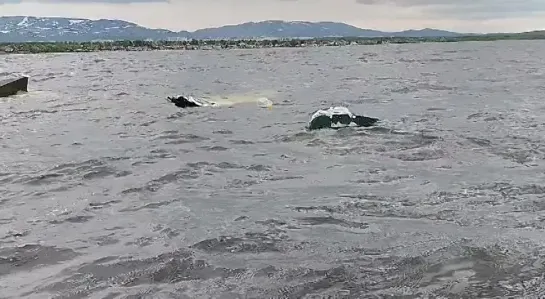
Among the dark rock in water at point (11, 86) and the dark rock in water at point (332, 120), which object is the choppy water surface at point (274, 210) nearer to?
the dark rock in water at point (332, 120)

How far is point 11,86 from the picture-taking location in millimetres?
34125

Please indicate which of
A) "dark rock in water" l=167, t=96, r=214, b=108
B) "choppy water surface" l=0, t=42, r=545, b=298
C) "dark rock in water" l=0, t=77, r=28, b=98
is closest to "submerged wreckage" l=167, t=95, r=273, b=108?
"dark rock in water" l=167, t=96, r=214, b=108

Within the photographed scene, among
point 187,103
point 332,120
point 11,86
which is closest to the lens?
point 332,120

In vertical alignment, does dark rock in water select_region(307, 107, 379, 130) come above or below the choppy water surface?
above

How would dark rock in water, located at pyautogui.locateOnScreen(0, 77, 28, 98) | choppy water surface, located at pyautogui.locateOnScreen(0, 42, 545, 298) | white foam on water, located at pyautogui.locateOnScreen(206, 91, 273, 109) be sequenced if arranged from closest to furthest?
choppy water surface, located at pyautogui.locateOnScreen(0, 42, 545, 298) < white foam on water, located at pyautogui.locateOnScreen(206, 91, 273, 109) < dark rock in water, located at pyautogui.locateOnScreen(0, 77, 28, 98)

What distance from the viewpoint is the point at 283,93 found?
114 ft

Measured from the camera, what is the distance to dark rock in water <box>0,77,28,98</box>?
33.7 metres

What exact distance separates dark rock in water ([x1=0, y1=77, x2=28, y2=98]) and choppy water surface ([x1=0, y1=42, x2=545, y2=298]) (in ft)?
44.1

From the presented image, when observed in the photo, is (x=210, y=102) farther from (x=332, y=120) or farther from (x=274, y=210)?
(x=274, y=210)

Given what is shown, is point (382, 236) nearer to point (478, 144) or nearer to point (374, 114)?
point (478, 144)

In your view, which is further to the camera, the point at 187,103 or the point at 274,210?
the point at 187,103

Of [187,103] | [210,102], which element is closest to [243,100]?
[210,102]

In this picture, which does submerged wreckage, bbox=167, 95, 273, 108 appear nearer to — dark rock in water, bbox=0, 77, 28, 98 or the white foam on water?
the white foam on water

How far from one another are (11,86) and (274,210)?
94.0 feet
